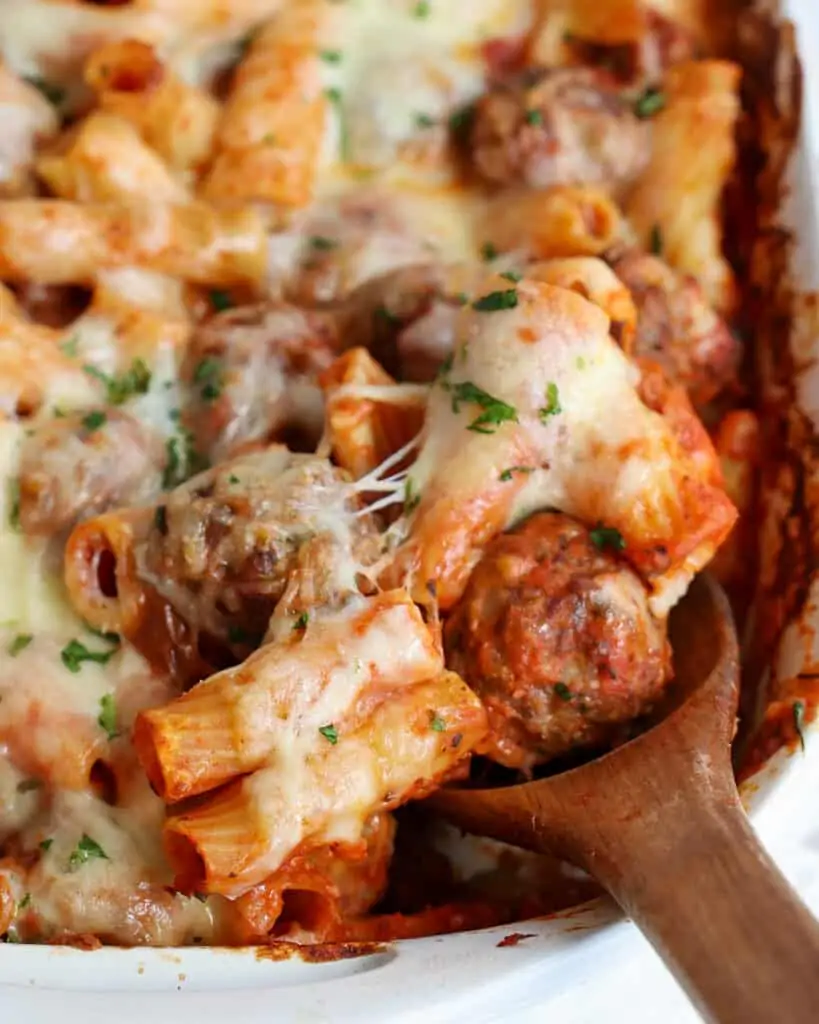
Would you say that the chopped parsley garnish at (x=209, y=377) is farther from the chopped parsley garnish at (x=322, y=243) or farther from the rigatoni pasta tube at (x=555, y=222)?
the rigatoni pasta tube at (x=555, y=222)

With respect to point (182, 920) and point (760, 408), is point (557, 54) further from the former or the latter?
point (182, 920)

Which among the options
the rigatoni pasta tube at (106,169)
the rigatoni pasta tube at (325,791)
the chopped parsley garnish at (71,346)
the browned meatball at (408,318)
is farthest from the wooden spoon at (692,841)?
the rigatoni pasta tube at (106,169)

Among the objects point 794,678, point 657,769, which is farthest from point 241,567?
point 794,678

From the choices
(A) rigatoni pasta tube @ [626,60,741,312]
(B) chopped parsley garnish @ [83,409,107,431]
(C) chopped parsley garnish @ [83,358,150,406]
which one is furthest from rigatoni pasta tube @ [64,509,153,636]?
(A) rigatoni pasta tube @ [626,60,741,312]

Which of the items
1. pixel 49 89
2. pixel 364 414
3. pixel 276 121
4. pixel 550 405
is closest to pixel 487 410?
pixel 550 405

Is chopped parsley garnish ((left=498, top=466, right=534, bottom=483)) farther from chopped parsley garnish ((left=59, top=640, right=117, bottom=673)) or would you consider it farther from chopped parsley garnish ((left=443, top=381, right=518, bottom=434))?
chopped parsley garnish ((left=59, top=640, right=117, bottom=673))

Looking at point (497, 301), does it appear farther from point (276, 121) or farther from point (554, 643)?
point (276, 121)
